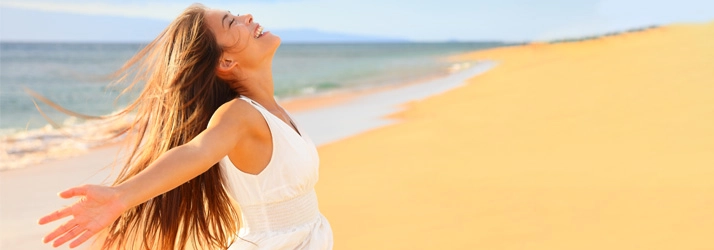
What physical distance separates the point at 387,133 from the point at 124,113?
5957mm

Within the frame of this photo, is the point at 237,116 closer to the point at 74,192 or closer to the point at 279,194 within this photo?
the point at 279,194

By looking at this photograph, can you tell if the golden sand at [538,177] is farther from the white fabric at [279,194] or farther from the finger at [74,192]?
the finger at [74,192]

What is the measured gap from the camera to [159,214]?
264 centimetres

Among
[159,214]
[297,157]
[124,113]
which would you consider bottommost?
[159,214]

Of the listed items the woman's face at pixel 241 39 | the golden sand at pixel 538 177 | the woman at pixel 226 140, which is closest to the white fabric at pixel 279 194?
the woman at pixel 226 140

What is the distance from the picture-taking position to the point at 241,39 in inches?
102

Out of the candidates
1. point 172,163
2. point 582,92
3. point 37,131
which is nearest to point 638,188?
point 172,163

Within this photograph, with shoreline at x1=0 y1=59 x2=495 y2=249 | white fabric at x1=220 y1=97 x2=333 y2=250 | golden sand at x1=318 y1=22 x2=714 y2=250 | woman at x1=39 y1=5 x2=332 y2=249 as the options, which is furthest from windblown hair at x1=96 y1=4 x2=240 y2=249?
golden sand at x1=318 y1=22 x2=714 y2=250

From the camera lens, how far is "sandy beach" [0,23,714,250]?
4398mm

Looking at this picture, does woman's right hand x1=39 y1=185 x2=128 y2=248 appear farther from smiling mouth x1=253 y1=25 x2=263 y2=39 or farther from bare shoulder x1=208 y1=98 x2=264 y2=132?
smiling mouth x1=253 y1=25 x2=263 y2=39

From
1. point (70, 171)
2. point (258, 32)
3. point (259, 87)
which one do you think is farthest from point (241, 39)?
point (70, 171)

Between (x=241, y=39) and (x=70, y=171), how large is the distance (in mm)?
5247

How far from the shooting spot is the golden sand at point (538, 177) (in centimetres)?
436

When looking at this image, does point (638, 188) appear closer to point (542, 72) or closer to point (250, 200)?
point (250, 200)
